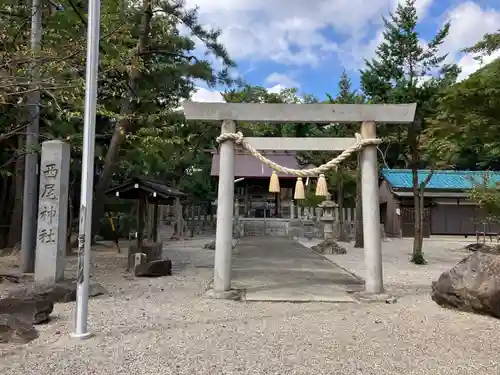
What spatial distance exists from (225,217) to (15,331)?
140 inches

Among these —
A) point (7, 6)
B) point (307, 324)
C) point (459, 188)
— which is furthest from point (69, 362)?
point (459, 188)

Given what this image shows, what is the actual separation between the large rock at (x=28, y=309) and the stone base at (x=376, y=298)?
4.76m

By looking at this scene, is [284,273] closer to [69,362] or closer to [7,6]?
[69,362]

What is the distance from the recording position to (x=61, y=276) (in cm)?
762

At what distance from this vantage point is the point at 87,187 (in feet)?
16.3

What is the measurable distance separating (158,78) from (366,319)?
31.3 ft

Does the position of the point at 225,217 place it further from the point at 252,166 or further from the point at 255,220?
the point at 252,166

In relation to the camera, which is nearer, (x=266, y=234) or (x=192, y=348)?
(x=192, y=348)

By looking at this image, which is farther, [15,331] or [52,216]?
[52,216]

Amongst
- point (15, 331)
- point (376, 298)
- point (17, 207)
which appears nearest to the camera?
point (15, 331)

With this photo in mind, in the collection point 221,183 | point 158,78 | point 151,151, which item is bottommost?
point 221,183

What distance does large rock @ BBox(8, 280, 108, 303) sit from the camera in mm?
6317

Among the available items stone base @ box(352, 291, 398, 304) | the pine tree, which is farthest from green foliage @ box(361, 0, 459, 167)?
stone base @ box(352, 291, 398, 304)

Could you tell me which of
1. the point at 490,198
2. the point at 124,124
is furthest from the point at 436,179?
the point at 124,124
